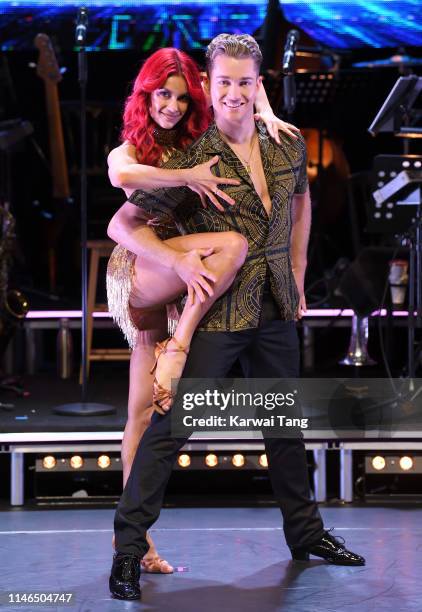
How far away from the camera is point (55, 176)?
7637 millimetres

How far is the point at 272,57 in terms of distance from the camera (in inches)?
283

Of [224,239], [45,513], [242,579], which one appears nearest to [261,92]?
[224,239]

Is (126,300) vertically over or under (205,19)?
under

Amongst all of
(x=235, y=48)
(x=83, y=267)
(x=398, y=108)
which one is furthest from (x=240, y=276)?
(x=398, y=108)

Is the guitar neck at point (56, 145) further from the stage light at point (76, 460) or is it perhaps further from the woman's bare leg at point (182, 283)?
the woman's bare leg at point (182, 283)

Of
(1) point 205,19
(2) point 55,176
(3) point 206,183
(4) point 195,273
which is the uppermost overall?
(1) point 205,19

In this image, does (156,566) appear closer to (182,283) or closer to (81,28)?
(182,283)

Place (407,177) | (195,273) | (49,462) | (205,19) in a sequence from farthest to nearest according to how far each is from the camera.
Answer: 1. (205,19)
2. (407,177)
3. (49,462)
4. (195,273)

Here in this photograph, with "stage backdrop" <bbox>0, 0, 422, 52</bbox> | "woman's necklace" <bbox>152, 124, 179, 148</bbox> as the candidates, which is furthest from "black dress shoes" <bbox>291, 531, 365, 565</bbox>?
"stage backdrop" <bbox>0, 0, 422, 52</bbox>

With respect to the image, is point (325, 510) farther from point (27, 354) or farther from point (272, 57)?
point (272, 57)

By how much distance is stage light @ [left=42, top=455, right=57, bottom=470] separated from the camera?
457 cm

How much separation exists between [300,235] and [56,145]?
13.8 ft

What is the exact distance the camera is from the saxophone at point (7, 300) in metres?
5.54

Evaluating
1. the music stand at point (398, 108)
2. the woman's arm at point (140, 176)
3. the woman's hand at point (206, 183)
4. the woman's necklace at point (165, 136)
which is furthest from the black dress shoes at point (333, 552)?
the music stand at point (398, 108)
